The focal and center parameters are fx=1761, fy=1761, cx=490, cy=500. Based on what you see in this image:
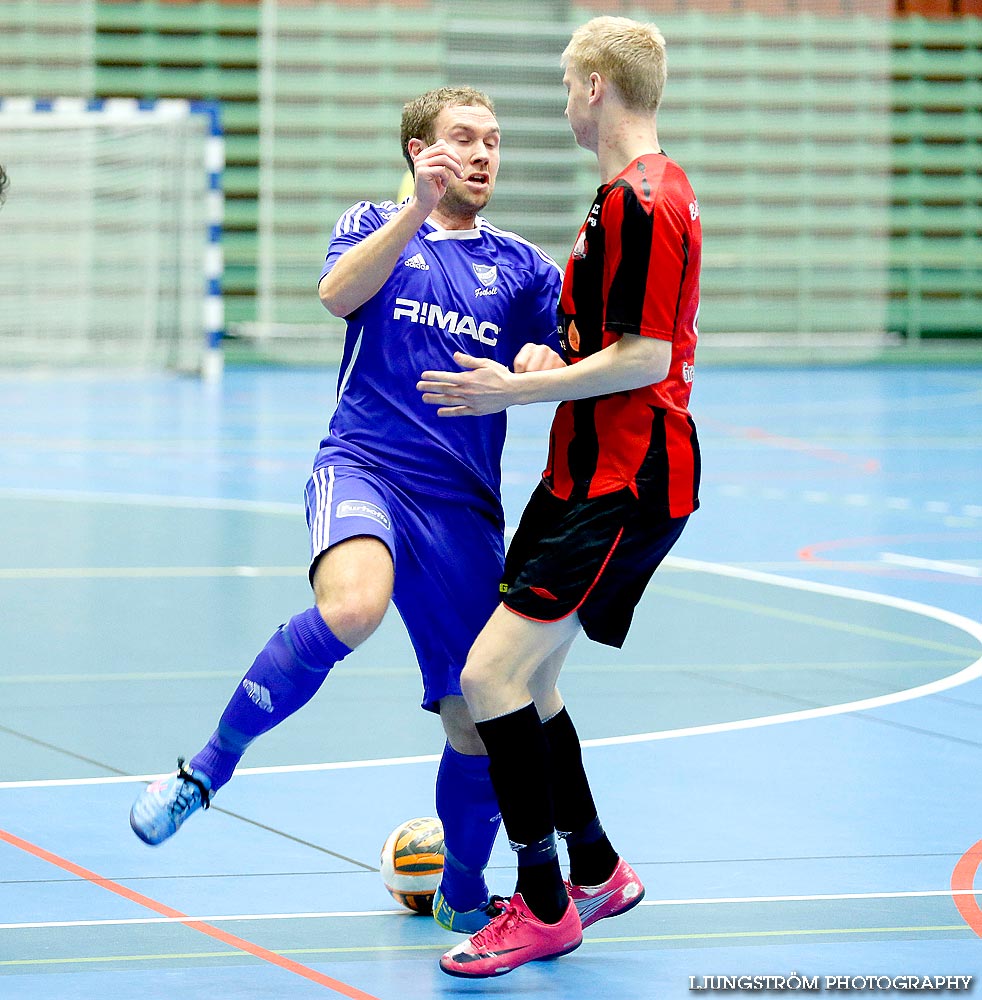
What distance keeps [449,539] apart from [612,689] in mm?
2268

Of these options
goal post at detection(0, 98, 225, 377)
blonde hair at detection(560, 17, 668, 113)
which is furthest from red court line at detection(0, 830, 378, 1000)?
goal post at detection(0, 98, 225, 377)

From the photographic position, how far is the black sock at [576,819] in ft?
12.0

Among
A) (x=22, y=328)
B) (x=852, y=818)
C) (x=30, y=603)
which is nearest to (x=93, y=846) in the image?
(x=852, y=818)

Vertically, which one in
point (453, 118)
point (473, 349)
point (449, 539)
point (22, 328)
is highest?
point (453, 118)

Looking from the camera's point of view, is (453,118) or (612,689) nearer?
(453,118)

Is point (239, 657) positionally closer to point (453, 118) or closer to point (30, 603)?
point (30, 603)

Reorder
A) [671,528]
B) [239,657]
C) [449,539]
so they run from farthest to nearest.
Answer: [239,657] < [449,539] < [671,528]

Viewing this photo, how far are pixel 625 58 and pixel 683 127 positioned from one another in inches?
851

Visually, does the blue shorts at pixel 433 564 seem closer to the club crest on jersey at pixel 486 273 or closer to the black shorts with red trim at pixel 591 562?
the black shorts with red trim at pixel 591 562

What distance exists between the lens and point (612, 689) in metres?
5.91

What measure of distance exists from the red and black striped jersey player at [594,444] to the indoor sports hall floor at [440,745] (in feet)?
0.97

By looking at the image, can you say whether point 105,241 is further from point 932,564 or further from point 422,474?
point 422,474

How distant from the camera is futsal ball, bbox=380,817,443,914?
3.74 metres

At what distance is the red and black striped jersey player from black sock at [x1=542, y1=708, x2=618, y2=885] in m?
0.18
